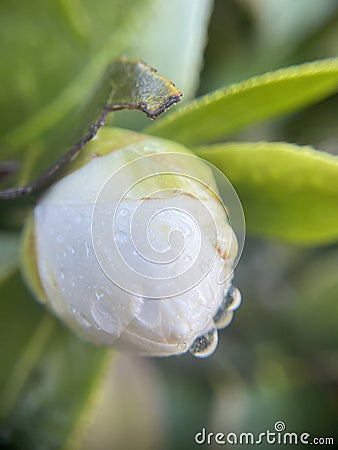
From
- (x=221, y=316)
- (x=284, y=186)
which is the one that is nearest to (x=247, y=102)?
(x=284, y=186)

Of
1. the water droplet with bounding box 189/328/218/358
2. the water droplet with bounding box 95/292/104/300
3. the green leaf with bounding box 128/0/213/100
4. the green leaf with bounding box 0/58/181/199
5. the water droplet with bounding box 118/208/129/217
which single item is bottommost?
the water droplet with bounding box 189/328/218/358

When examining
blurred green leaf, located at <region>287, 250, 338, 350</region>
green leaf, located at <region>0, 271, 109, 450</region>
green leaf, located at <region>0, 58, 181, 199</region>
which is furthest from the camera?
blurred green leaf, located at <region>287, 250, 338, 350</region>

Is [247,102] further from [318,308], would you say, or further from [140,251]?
[318,308]

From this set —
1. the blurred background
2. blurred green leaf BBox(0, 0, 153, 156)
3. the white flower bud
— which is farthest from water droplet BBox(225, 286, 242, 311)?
the blurred background

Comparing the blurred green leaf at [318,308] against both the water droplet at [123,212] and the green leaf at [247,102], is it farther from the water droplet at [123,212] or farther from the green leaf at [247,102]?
the water droplet at [123,212]

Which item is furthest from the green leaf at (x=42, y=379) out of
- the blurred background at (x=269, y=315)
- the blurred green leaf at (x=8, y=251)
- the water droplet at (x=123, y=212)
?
the water droplet at (x=123, y=212)

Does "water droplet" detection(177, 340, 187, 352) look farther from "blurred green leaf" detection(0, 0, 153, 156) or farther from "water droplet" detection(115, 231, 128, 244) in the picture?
"blurred green leaf" detection(0, 0, 153, 156)
